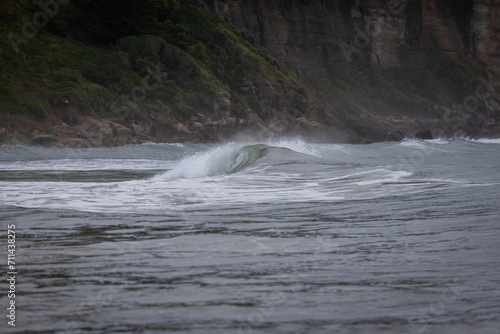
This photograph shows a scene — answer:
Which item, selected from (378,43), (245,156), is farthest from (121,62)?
(378,43)

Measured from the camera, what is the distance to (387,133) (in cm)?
5191

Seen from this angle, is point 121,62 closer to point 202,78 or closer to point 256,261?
point 202,78

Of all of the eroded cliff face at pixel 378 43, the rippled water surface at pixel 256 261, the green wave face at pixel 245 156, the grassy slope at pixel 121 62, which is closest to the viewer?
the rippled water surface at pixel 256 261

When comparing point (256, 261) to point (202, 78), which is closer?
point (256, 261)

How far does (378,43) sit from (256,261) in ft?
244

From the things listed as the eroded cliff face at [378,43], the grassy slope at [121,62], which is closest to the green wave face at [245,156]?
the grassy slope at [121,62]

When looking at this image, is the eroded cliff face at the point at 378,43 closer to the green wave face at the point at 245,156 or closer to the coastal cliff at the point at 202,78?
the coastal cliff at the point at 202,78

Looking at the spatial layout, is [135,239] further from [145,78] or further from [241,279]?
[145,78]

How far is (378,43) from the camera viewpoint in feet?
245

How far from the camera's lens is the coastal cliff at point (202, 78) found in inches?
1336

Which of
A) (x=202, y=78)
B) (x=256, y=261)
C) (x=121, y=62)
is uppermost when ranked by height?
(x=121, y=62)

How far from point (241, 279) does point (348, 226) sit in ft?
7.45

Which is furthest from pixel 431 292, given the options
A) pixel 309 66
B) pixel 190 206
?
pixel 309 66

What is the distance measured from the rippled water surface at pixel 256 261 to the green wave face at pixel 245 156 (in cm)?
620
